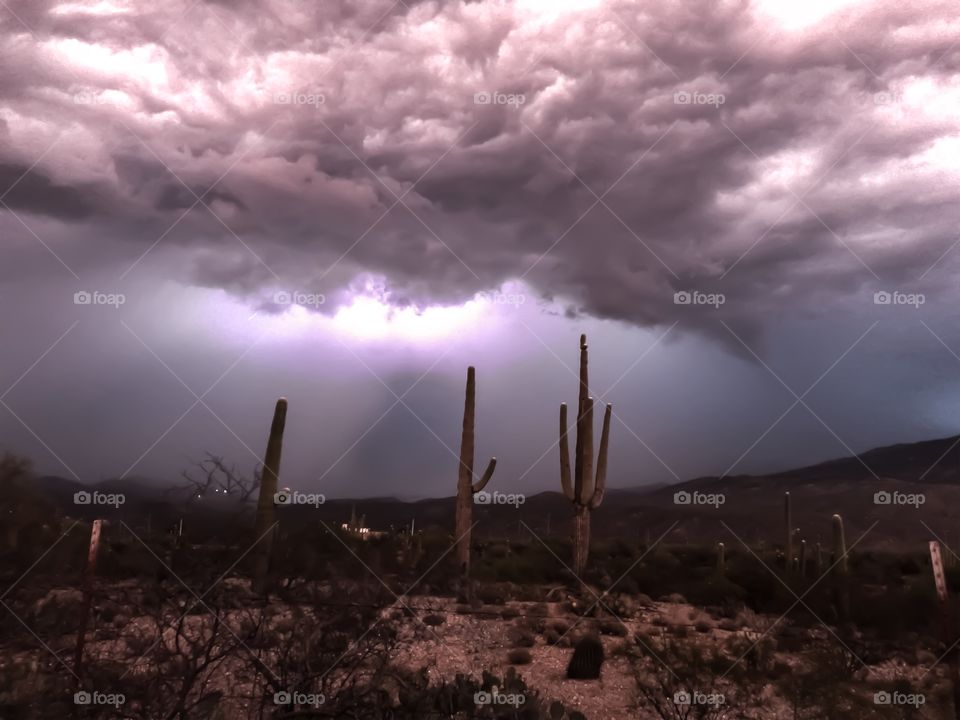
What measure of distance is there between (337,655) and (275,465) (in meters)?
9.19

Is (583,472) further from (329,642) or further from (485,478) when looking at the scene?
(329,642)

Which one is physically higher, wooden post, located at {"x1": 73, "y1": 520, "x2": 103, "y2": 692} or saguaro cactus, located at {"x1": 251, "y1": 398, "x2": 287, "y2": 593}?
saguaro cactus, located at {"x1": 251, "y1": 398, "x2": 287, "y2": 593}

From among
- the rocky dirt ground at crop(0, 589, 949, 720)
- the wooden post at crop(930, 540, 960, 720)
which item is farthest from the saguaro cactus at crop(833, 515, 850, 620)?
the wooden post at crop(930, 540, 960, 720)

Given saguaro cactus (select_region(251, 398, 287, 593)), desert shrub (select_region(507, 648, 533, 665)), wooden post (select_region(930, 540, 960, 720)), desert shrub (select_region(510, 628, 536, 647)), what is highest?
saguaro cactus (select_region(251, 398, 287, 593))

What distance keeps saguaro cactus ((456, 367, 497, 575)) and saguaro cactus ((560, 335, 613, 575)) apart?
2.08 m

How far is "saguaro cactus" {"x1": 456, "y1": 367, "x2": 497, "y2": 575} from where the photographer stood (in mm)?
17969

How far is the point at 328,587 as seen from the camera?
6.62 meters

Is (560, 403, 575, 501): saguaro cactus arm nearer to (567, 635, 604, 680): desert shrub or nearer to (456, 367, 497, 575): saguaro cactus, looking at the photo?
(456, 367, 497, 575): saguaro cactus

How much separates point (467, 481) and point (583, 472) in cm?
304

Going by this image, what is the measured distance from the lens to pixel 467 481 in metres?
18.6

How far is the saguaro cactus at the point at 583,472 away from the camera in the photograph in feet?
60.8

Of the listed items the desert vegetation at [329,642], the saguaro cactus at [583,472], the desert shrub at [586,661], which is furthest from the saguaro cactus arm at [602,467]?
the desert shrub at [586,661]

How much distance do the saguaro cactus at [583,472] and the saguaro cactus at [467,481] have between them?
2078mm

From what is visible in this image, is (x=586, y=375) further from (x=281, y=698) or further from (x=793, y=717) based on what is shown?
(x=281, y=698)
